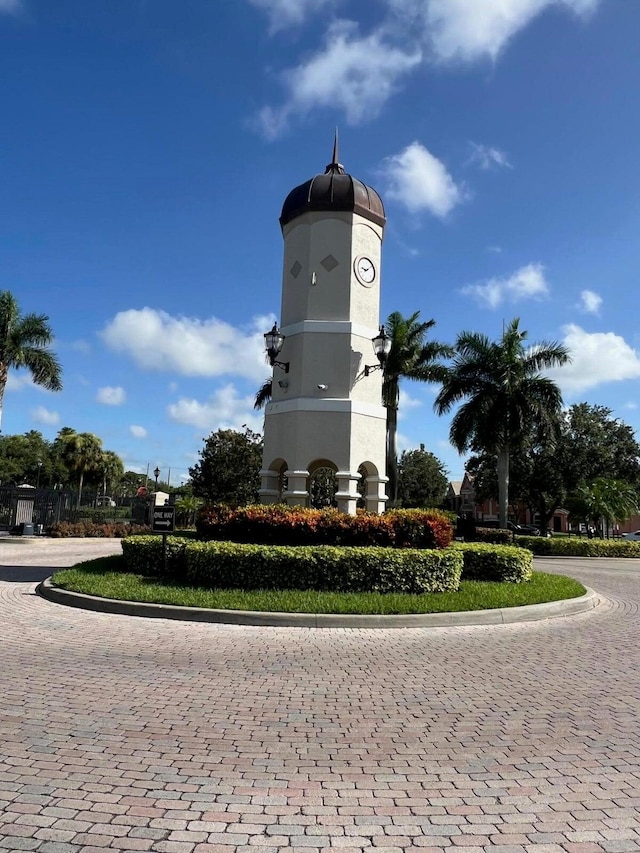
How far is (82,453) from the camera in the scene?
57594mm

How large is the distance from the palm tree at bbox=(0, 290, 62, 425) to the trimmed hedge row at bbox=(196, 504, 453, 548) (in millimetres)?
20782

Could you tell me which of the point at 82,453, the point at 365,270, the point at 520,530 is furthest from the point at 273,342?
the point at 82,453

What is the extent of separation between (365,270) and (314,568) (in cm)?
802

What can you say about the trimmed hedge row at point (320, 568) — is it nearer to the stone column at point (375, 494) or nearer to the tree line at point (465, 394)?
the stone column at point (375, 494)

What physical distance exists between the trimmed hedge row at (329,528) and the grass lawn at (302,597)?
1.27m

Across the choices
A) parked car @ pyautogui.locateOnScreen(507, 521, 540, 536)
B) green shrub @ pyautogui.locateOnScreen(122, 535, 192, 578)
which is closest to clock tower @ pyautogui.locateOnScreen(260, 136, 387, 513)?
green shrub @ pyautogui.locateOnScreen(122, 535, 192, 578)

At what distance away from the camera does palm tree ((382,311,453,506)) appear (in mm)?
28375

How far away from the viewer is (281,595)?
980cm

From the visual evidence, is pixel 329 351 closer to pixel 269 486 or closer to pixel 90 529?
pixel 269 486

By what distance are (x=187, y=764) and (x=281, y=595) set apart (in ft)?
19.1

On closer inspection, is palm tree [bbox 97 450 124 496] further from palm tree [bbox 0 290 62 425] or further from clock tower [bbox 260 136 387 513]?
clock tower [bbox 260 136 387 513]

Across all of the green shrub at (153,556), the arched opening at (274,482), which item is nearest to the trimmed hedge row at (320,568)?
the green shrub at (153,556)

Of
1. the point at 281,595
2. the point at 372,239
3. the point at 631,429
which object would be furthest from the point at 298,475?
the point at 631,429

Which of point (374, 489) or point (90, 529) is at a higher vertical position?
point (374, 489)
